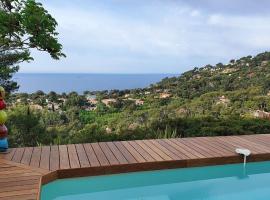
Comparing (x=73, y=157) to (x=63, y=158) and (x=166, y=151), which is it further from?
(x=166, y=151)

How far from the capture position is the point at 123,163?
14.3 ft

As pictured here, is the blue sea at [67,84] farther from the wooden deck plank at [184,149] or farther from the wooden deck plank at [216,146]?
the wooden deck plank at [216,146]

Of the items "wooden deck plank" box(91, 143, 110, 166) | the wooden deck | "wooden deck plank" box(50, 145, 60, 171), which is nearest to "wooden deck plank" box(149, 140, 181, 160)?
the wooden deck

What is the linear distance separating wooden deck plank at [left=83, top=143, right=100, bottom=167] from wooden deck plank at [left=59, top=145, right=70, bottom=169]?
0.28 m

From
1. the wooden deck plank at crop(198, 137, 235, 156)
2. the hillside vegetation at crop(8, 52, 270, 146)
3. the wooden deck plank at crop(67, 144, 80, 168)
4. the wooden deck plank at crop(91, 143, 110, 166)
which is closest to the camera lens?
the wooden deck plank at crop(67, 144, 80, 168)

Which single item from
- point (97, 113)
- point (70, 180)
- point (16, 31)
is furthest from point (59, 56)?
point (97, 113)

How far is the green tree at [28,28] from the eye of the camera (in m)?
4.45

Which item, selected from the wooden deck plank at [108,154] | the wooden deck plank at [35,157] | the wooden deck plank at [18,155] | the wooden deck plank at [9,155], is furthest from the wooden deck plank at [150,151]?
the wooden deck plank at [9,155]

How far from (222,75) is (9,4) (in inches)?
426

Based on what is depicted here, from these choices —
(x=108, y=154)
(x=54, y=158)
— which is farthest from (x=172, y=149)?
(x=54, y=158)

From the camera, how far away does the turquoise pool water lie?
4.15 m

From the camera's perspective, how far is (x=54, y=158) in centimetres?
452

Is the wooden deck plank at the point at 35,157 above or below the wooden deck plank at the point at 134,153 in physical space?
above

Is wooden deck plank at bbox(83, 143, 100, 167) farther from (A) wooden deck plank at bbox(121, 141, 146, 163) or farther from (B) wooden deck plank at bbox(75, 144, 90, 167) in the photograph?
(A) wooden deck plank at bbox(121, 141, 146, 163)
